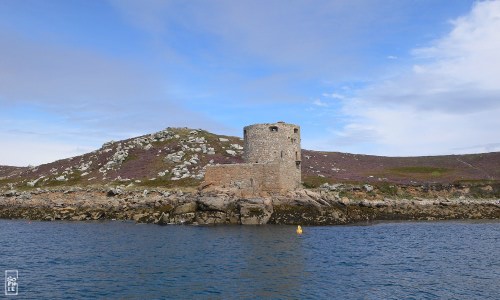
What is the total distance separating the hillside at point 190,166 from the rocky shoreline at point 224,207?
801 cm

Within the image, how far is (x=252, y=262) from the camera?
28.7 m

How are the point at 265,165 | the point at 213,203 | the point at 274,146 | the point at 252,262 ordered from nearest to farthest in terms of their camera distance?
the point at 252,262 → the point at 213,203 → the point at 265,165 → the point at 274,146

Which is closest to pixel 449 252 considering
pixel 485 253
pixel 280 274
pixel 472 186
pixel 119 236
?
pixel 485 253

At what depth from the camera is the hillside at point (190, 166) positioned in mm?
73688

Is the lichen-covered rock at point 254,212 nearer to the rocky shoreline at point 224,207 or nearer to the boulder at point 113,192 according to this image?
the rocky shoreline at point 224,207

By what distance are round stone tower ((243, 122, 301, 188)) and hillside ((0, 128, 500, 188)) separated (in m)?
17.4

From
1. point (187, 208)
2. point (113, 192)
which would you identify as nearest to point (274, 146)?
point (187, 208)

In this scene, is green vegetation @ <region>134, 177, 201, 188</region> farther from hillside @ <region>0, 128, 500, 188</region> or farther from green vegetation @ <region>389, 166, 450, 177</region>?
green vegetation @ <region>389, 166, 450, 177</region>

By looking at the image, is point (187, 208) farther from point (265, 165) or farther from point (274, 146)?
point (274, 146)

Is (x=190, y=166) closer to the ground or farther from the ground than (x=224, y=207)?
farther from the ground

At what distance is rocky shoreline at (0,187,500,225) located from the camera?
1848 inches

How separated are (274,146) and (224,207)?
9.52 meters

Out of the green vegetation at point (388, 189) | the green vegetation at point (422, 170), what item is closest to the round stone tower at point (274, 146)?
the green vegetation at point (388, 189)

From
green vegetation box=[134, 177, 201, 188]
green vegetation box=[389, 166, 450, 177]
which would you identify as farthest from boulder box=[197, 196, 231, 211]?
green vegetation box=[389, 166, 450, 177]
